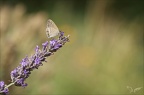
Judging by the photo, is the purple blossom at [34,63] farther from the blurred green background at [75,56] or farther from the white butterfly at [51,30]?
the blurred green background at [75,56]

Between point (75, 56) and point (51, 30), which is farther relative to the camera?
point (75, 56)

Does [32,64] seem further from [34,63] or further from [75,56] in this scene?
[75,56]

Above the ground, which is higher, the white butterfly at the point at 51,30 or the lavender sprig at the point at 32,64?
the white butterfly at the point at 51,30

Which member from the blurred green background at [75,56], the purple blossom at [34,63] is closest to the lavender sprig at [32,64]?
the purple blossom at [34,63]

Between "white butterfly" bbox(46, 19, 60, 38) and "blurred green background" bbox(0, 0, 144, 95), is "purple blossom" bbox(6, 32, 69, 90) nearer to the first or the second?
"white butterfly" bbox(46, 19, 60, 38)

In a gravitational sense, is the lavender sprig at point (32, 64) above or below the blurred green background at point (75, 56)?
below

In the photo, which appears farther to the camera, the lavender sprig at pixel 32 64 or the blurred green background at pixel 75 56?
the blurred green background at pixel 75 56

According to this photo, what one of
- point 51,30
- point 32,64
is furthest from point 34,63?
point 51,30

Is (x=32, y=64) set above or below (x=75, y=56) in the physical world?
below

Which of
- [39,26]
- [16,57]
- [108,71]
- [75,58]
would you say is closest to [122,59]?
[108,71]

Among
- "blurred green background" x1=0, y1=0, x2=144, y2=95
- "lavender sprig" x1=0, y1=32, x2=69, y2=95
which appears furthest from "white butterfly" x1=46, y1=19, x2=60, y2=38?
"blurred green background" x1=0, y1=0, x2=144, y2=95

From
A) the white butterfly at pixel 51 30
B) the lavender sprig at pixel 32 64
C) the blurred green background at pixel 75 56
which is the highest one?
the blurred green background at pixel 75 56
